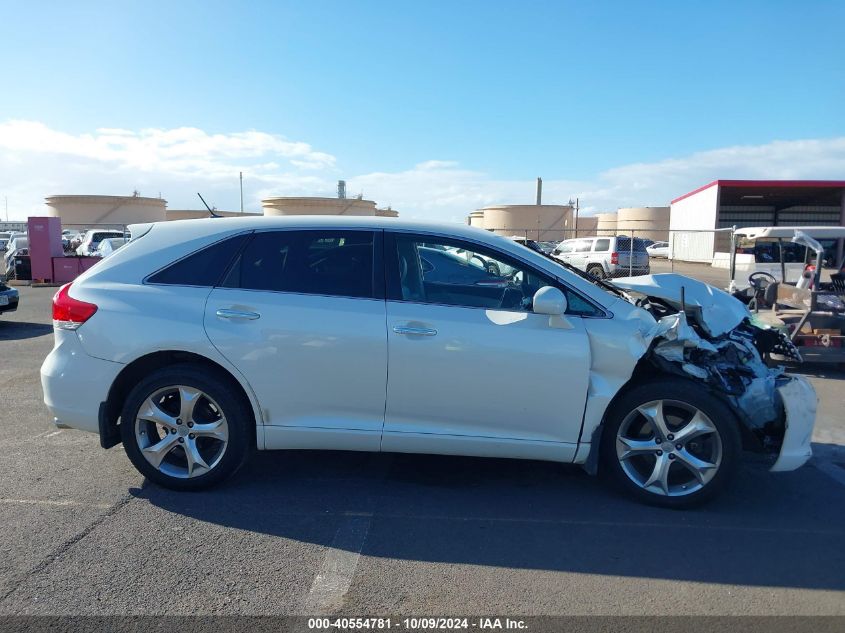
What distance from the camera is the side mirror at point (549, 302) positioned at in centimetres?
364

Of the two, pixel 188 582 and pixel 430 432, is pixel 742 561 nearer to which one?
pixel 430 432

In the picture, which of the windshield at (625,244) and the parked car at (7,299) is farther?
the windshield at (625,244)

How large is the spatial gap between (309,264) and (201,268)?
0.70 metres

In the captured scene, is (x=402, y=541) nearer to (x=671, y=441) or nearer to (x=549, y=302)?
(x=549, y=302)

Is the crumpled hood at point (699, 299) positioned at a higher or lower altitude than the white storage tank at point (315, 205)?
lower

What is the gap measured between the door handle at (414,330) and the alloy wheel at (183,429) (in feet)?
3.96

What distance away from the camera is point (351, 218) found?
4.20 meters

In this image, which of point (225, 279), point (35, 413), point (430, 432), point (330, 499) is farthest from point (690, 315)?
point (35, 413)

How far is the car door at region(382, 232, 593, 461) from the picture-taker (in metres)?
3.71

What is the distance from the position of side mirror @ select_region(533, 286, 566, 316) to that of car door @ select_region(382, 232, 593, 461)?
10 centimetres

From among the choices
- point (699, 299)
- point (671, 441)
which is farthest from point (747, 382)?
point (699, 299)

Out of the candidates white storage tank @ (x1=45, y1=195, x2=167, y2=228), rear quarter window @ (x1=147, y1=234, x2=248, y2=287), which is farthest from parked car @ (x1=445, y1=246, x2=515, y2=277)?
white storage tank @ (x1=45, y1=195, x2=167, y2=228)

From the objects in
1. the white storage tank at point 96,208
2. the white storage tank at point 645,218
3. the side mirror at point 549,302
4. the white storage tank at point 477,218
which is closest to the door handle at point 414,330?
the side mirror at point 549,302

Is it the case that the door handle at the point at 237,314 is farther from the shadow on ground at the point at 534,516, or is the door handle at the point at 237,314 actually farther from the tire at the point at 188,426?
the shadow on ground at the point at 534,516
